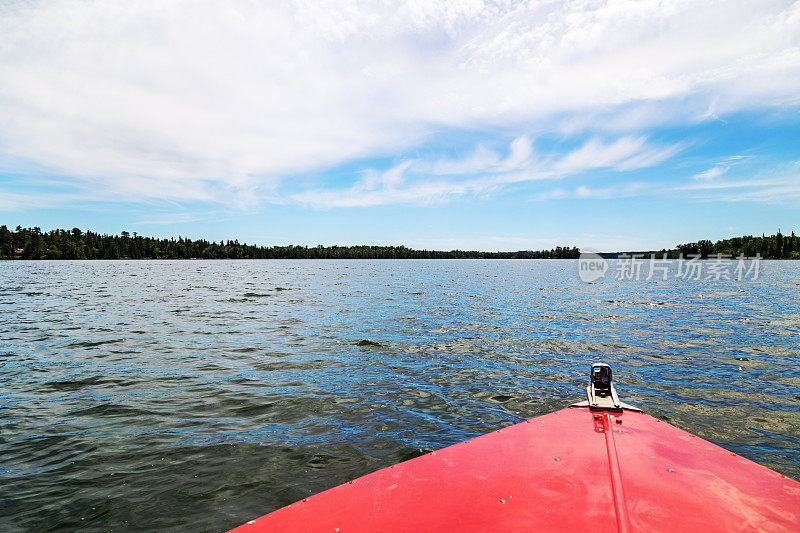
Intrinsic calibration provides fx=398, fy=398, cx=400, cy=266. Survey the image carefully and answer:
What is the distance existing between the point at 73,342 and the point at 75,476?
45.1ft

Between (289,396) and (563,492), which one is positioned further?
(289,396)

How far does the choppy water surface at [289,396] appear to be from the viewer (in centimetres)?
649

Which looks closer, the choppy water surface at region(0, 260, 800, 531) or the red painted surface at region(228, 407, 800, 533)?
the red painted surface at region(228, 407, 800, 533)

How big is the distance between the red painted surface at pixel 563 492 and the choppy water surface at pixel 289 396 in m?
2.20

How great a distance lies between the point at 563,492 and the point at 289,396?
26.6ft

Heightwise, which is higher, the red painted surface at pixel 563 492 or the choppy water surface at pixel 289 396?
the red painted surface at pixel 563 492

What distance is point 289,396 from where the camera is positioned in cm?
1088

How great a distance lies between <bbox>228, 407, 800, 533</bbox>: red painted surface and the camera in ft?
12.7

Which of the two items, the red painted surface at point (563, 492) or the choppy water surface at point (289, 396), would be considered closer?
the red painted surface at point (563, 492)

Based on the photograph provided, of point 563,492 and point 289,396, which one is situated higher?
point 563,492

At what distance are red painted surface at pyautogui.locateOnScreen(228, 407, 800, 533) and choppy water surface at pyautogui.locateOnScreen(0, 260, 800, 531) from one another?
2195 mm

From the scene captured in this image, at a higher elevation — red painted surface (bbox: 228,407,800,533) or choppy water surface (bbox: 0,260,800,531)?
red painted surface (bbox: 228,407,800,533)

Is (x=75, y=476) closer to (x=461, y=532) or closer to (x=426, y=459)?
(x=426, y=459)

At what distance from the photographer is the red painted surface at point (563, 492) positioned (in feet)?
12.7
